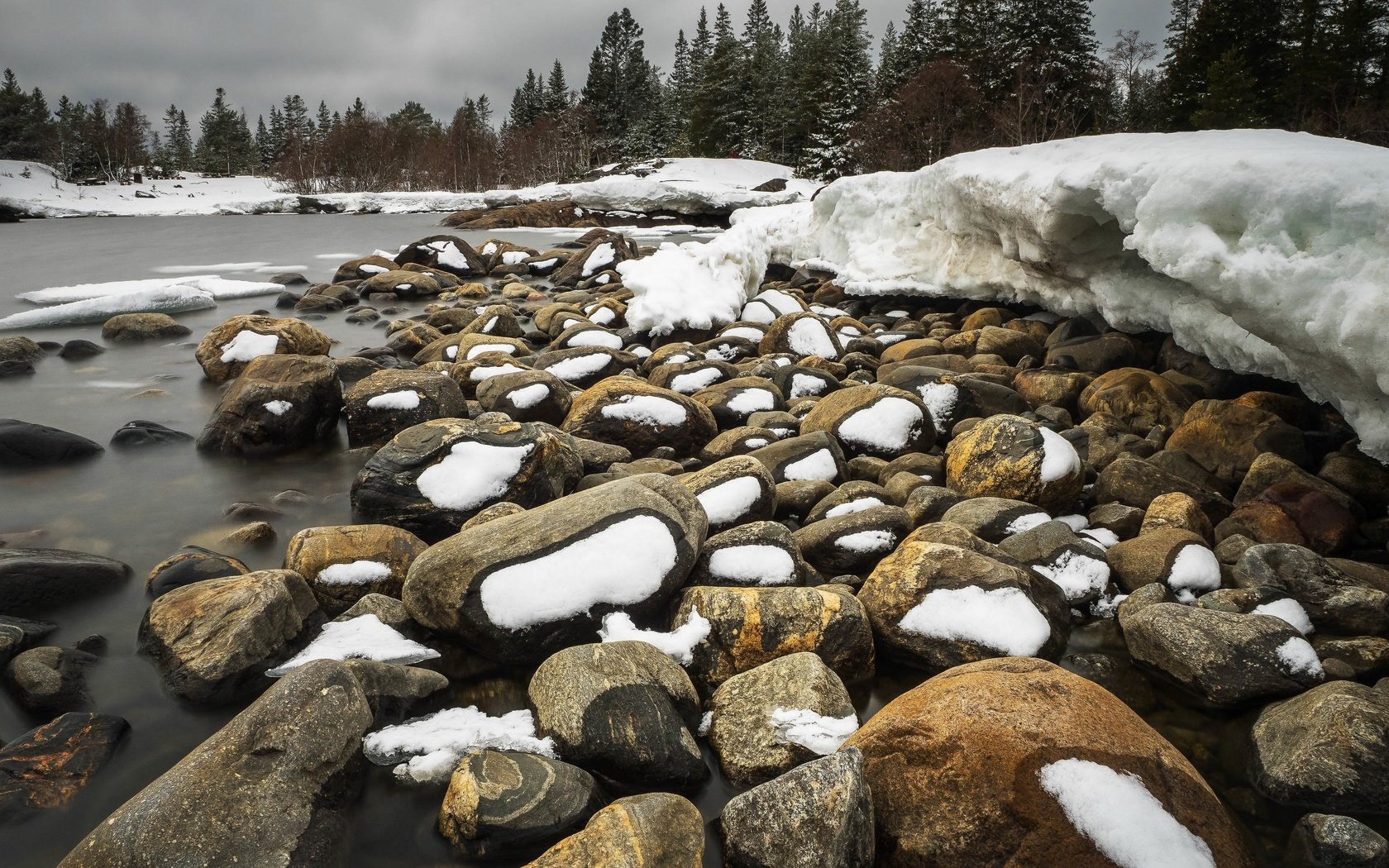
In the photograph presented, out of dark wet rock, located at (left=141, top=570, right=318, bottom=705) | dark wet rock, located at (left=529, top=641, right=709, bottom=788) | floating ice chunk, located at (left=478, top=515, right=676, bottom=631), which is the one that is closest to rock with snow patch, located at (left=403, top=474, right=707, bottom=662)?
floating ice chunk, located at (left=478, top=515, right=676, bottom=631)

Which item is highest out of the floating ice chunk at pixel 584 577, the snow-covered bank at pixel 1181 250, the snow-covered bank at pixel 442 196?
the snow-covered bank at pixel 442 196

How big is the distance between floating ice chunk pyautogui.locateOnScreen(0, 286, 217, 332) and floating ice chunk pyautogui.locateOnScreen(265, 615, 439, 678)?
8966mm

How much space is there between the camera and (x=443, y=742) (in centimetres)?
249

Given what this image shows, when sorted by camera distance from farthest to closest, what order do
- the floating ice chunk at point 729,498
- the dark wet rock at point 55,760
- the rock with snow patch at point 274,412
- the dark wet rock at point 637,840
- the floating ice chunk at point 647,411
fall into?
the rock with snow patch at point 274,412
the floating ice chunk at point 647,411
the floating ice chunk at point 729,498
the dark wet rock at point 55,760
the dark wet rock at point 637,840

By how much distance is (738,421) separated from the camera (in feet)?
18.7

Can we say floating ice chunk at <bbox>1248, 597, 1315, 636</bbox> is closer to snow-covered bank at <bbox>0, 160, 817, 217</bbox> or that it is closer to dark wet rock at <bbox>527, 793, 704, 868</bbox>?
dark wet rock at <bbox>527, 793, 704, 868</bbox>

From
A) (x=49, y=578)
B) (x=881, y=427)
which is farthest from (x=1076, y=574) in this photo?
(x=49, y=578)

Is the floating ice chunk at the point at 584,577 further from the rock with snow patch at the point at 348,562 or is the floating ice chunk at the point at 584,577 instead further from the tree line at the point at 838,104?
the tree line at the point at 838,104

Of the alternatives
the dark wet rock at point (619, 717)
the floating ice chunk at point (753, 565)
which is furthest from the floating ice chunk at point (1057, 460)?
the dark wet rock at point (619, 717)

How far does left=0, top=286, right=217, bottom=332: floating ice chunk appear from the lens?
9.51 metres

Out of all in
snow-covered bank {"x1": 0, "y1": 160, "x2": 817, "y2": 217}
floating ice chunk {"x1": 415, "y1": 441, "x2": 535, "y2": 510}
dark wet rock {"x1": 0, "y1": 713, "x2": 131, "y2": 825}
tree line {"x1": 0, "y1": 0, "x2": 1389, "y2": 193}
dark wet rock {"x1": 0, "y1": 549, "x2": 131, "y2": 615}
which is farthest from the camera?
snow-covered bank {"x1": 0, "y1": 160, "x2": 817, "y2": 217}

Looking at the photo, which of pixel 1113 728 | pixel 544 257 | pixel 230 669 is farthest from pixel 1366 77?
pixel 230 669

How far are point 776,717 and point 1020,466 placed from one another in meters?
2.36

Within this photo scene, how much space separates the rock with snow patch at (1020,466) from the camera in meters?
4.14
